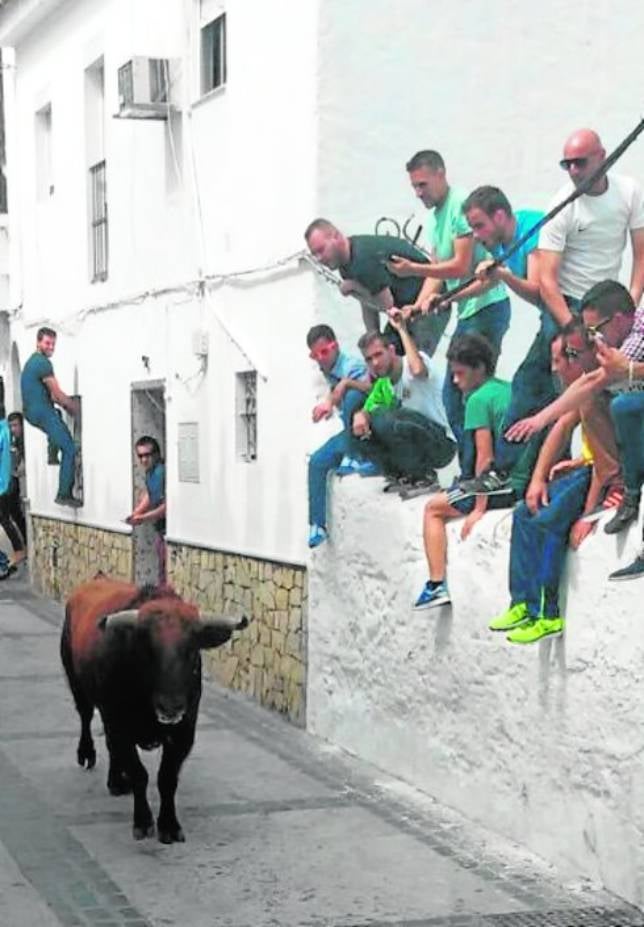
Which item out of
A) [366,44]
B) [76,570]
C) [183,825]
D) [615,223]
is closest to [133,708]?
[183,825]

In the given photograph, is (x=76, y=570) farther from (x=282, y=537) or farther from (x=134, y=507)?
(x=282, y=537)

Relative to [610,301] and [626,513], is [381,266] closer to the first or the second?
[610,301]

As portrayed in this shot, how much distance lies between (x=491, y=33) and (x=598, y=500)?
14.7 ft

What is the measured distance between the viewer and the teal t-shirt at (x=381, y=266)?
381 inches

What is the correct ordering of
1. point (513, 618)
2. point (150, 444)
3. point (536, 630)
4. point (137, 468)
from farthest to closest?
point (137, 468) < point (150, 444) < point (513, 618) < point (536, 630)

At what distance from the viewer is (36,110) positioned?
17.4 m

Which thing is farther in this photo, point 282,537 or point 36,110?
point 36,110

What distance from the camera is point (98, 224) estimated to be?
1546cm

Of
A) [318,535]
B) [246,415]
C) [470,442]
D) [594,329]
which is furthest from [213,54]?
[594,329]

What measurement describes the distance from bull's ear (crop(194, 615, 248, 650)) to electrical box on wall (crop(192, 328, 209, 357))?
4.76 m

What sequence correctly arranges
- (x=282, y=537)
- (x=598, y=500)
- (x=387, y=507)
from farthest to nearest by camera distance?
(x=282, y=537) → (x=387, y=507) → (x=598, y=500)

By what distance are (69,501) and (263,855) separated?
855 cm

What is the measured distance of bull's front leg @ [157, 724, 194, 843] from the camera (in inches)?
312

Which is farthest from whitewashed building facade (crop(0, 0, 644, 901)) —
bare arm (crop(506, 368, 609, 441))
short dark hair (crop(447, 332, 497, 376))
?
short dark hair (crop(447, 332, 497, 376))
